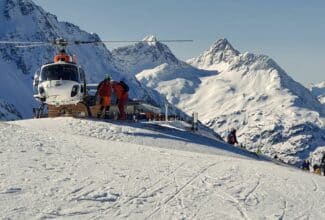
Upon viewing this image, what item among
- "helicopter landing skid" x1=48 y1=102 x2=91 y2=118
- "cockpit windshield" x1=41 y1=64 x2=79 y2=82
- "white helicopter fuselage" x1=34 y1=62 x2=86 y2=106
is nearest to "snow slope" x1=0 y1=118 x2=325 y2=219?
"white helicopter fuselage" x1=34 y1=62 x2=86 y2=106

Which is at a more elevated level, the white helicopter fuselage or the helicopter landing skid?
the white helicopter fuselage

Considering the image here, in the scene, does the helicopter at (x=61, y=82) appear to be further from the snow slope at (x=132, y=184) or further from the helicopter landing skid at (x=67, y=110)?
the snow slope at (x=132, y=184)

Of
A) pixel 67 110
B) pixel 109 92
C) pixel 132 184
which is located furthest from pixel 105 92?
pixel 132 184

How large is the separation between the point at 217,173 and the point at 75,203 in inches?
202

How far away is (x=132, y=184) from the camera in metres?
11.9

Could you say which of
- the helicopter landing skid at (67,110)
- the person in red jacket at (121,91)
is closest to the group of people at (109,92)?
the person in red jacket at (121,91)

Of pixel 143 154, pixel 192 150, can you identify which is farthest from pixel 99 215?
pixel 192 150

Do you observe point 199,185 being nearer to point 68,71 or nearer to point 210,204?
point 210,204

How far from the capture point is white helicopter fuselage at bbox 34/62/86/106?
2609cm

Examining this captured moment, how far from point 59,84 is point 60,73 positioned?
513mm

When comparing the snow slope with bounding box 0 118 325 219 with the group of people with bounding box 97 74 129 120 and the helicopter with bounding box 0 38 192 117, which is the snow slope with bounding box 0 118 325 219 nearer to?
the helicopter with bounding box 0 38 192 117

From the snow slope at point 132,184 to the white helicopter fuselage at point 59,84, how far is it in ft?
24.6

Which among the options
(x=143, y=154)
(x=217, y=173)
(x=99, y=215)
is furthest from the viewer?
(x=143, y=154)

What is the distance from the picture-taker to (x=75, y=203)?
10.0 meters
